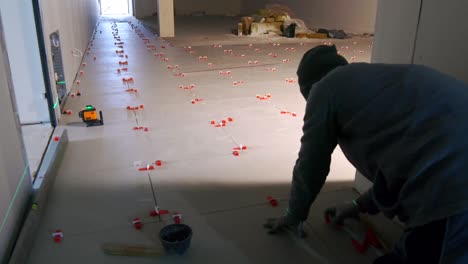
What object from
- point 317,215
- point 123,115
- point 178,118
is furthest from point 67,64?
point 317,215

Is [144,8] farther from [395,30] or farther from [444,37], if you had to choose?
[444,37]

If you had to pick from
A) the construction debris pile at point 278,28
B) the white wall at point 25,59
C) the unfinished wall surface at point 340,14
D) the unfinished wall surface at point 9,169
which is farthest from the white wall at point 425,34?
the unfinished wall surface at point 340,14

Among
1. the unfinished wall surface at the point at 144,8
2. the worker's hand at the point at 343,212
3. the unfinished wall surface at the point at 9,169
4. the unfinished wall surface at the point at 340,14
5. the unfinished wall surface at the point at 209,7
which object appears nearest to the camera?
the unfinished wall surface at the point at 9,169

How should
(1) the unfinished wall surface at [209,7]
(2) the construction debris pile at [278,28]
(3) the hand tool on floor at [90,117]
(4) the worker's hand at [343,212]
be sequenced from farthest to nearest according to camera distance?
(1) the unfinished wall surface at [209,7]
(2) the construction debris pile at [278,28]
(3) the hand tool on floor at [90,117]
(4) the worker's hand at [343,212]

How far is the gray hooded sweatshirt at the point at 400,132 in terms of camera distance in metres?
1.22

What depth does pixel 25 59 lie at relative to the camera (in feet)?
11.9

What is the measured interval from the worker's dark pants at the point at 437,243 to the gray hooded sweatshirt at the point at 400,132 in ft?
0.13

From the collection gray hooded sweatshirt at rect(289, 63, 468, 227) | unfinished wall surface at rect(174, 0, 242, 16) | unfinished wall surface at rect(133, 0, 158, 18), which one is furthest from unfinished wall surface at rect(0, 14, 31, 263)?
unfinished wall surface at rect(174, 0, 242, 16)

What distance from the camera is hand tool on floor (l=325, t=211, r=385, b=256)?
7.00 feet

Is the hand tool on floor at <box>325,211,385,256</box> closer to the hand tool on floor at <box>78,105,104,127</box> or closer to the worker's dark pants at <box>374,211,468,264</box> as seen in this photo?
the worker's dark pants at <box>374,211,468,264</box>

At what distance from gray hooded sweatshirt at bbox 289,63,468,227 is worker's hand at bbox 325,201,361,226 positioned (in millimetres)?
694

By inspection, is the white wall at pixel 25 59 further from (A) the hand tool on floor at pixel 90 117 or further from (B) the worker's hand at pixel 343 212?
(B) the worker's hand at pixel 343 212

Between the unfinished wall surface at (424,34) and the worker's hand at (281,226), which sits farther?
the worker's hand at (281,226)

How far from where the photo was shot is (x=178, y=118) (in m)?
4.14
